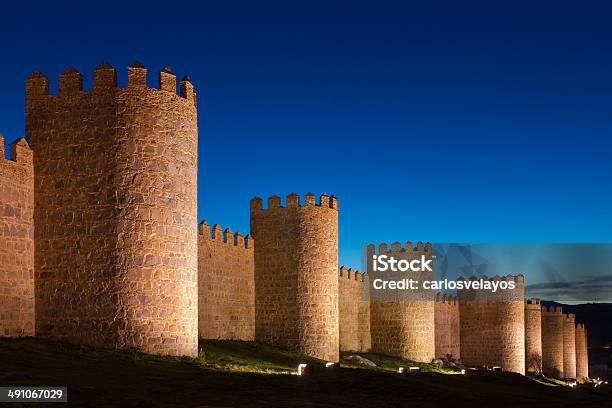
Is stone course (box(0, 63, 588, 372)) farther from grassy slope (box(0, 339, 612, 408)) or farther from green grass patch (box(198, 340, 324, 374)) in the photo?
green grass patch (box(198, 340, 324, 374))

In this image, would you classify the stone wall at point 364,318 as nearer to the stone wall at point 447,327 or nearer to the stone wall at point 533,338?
the stone wall at point 447,327

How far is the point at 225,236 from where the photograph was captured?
25250 millimetres

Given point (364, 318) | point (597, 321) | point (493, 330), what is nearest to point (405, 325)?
point (364, 318)

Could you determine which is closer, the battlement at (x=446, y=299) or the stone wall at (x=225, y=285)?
the stone wall at (x=225, y=285)

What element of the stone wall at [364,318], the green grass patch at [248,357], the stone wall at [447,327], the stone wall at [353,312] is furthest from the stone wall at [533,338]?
the green grass patch at [248,357]

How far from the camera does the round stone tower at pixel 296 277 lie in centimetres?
2622

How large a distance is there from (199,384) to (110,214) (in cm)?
461

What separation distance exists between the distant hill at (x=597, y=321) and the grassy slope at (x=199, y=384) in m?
78.9

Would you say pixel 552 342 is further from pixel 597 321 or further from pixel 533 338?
pixel 597 321

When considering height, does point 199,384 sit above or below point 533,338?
above

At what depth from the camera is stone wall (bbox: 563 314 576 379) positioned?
188 feet

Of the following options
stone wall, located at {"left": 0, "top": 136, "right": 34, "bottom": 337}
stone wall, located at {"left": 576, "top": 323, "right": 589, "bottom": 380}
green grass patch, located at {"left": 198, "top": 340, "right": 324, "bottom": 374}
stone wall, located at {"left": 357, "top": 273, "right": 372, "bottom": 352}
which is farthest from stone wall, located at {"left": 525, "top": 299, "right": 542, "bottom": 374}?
stone wall, located at {"left": 0, "top": 136, "right": 34, "bottom": 337}

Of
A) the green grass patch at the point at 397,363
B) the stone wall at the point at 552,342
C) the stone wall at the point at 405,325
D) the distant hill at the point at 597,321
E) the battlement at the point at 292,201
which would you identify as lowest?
the distant hill at the point at 597,321

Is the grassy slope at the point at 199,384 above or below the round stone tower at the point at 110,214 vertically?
below
